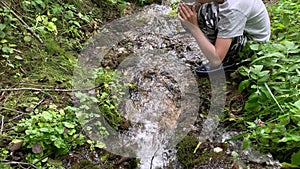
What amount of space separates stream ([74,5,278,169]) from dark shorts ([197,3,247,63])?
235 mm

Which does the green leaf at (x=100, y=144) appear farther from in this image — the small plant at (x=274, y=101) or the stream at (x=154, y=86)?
the small plant at (x=274, y=101)

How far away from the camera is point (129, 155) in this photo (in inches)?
87.5

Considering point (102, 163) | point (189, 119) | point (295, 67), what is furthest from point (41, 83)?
point (295, 67)

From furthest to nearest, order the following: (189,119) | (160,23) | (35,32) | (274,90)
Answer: (160,23)
(35,32)
(189,119)
(274,90)

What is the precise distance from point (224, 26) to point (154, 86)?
0.86m

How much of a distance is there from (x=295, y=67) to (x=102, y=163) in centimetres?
162

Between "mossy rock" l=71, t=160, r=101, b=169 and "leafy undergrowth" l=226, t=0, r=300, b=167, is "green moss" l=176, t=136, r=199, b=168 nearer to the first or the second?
"leafy undergrowth" l=226, t=0, r=300, b=167

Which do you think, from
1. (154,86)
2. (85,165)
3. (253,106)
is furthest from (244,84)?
(85,165)

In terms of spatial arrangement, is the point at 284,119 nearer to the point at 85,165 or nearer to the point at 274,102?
the point at 274,102

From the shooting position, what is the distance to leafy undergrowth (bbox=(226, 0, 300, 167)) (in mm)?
1982

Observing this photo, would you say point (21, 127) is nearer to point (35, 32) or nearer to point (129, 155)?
point (129, 155)

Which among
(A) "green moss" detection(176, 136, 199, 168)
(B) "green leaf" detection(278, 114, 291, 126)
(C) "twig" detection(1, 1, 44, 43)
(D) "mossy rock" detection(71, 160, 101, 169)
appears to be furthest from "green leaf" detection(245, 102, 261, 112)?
(C) "twig" detection(1, 1, 44, 43)

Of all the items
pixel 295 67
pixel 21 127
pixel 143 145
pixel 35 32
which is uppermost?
pixel 35 32

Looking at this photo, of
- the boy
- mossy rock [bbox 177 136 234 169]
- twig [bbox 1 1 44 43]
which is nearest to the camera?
mossy rock [bbox 177 136 234 169]
